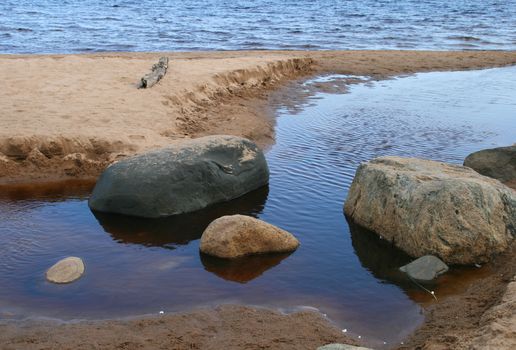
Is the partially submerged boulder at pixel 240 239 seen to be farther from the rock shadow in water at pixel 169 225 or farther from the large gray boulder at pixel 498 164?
the large gray boulder at pixel 498 164

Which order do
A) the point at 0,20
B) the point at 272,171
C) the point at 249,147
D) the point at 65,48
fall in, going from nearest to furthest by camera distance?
the point at 249,147, the point at 272,171, the point at 65,48, the point at 0,20

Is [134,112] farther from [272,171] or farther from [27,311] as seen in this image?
[27,311]

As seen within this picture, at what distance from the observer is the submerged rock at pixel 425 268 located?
683 centimetres

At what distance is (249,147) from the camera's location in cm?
966

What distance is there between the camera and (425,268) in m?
6.92

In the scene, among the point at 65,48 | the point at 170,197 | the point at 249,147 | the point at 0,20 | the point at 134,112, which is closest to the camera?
the point at 170,197

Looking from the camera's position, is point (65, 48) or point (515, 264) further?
point (65, 48)

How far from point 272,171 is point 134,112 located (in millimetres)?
3241

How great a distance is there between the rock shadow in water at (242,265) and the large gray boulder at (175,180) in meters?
1.40

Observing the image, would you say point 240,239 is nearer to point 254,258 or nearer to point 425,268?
point 254,258

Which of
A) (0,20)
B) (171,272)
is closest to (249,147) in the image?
(171,272)

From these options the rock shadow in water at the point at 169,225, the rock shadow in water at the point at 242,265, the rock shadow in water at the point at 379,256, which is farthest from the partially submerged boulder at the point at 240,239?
the rock shadow in water at the point at 379,256

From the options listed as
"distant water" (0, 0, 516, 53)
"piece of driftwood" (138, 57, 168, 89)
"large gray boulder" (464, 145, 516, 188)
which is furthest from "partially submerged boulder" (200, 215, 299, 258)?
"distant water" (0, 0, 516, 53)

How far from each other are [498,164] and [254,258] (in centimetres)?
448
